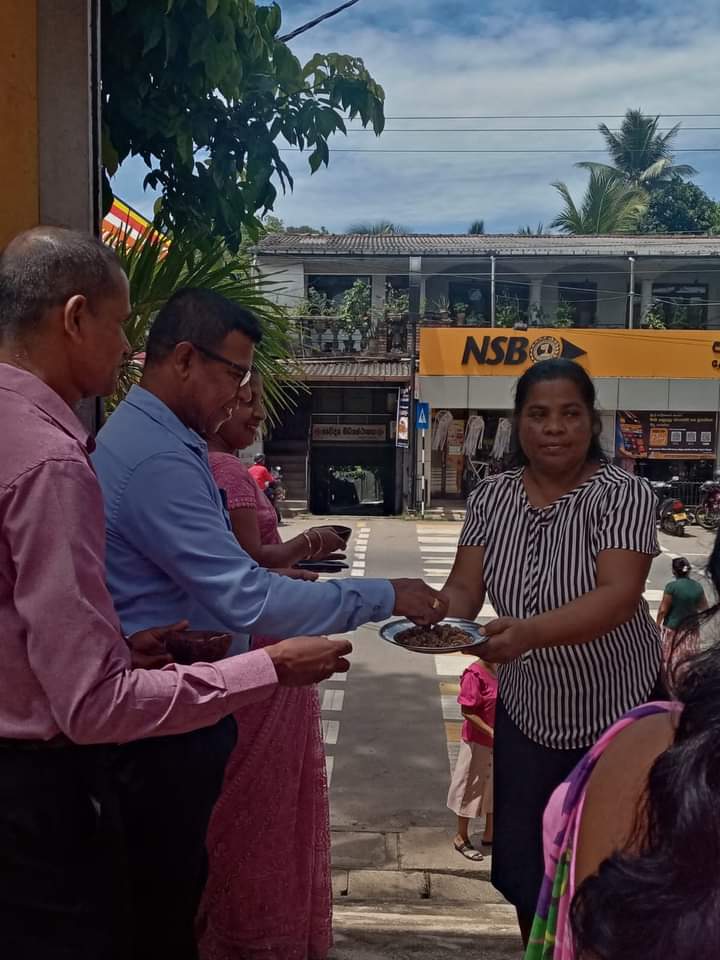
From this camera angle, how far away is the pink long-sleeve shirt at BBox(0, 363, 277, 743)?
127cm

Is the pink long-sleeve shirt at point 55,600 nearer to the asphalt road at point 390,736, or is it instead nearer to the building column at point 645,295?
the asphalt road at point 390,736

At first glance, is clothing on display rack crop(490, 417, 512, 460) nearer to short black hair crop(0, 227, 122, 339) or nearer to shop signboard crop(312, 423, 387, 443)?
shop signboard crop(312, 423, 387, 443)

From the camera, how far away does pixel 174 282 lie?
389cm

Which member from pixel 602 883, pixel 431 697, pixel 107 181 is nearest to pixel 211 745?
pixel 602 883

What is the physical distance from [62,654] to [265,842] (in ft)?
4.30

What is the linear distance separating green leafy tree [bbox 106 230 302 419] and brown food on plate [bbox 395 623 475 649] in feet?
6.05

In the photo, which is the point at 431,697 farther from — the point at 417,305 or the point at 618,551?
the point at 417,305

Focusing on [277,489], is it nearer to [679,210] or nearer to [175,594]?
[175,594]

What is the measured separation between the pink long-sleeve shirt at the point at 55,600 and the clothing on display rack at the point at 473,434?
1822 cm

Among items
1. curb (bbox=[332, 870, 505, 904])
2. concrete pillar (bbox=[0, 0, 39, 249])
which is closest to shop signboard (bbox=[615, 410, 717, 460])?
curb (bbox=[332, 870, 505, 904])

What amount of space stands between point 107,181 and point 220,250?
645mm

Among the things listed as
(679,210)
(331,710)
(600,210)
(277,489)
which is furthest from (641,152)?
(331,710)

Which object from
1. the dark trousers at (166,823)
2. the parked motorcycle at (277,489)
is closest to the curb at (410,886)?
the dark trousers at (166,823)

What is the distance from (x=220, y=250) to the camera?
405cm
